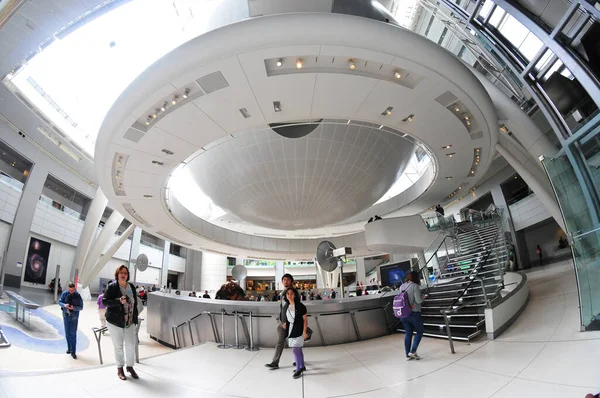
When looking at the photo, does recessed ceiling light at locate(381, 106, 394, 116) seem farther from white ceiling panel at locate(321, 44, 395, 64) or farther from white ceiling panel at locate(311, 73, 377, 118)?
white ceiling panel at locate(321, 44, 395, 64)

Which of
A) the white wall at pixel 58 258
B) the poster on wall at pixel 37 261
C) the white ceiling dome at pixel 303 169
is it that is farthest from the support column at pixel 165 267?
the white ceiling dome at pixel 303 169

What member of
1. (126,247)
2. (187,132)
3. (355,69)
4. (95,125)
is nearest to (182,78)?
(187,132)

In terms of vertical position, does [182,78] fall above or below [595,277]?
above

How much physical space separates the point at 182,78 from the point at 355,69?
5038 mm

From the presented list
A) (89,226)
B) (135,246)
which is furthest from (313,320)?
(135,246)

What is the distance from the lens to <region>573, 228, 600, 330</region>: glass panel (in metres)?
5.96

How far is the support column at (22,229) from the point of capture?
2198 centimetres

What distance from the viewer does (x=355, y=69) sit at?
896 cm

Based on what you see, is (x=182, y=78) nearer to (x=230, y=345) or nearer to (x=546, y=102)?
(x=230, y=345)

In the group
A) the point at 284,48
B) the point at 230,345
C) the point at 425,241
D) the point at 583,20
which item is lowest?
the point at 230,345

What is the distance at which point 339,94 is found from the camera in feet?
32.3

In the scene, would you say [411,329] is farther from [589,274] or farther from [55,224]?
[55,224]

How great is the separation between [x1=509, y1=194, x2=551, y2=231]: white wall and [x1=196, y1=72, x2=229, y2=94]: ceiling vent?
27179 millimetres

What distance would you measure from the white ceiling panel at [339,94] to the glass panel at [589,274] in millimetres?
6627
